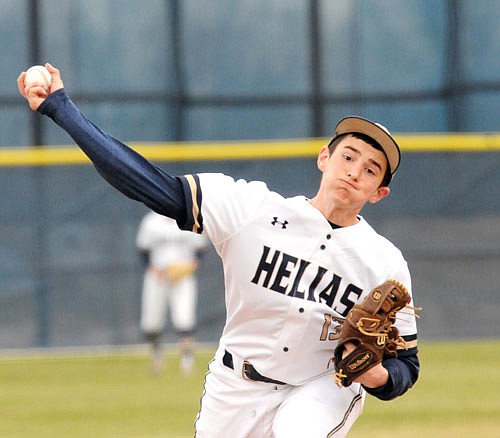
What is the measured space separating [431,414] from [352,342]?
4426 millimetres

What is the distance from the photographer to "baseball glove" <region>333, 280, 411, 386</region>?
3.42 meters

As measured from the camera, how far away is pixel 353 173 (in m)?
3.54

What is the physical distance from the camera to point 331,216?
3.70m

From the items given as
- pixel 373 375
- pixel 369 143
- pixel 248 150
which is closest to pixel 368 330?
pixel 373 375

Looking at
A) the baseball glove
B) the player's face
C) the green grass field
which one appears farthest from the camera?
the green grass field

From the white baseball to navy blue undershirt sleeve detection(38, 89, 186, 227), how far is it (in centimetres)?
4

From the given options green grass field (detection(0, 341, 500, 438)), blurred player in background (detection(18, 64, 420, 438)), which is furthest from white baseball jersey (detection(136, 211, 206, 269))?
blurred player in background (detection(18, 64, 420, 438))

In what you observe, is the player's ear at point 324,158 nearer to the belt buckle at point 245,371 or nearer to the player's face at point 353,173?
the player's face at point 353,173

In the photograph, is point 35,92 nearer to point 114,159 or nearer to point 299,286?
point 114,159

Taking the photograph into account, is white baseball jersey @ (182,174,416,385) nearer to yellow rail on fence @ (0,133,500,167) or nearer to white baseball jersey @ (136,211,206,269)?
white baseball jersey @ (136,211,206,269)

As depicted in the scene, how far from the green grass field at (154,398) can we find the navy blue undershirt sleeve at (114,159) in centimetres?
361

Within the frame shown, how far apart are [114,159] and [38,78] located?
29cm

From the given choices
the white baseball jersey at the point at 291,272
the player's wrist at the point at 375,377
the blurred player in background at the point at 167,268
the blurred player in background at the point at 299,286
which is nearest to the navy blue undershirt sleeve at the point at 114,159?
the blurred player in background at the point at 299,286

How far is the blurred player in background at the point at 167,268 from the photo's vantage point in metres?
10.4
